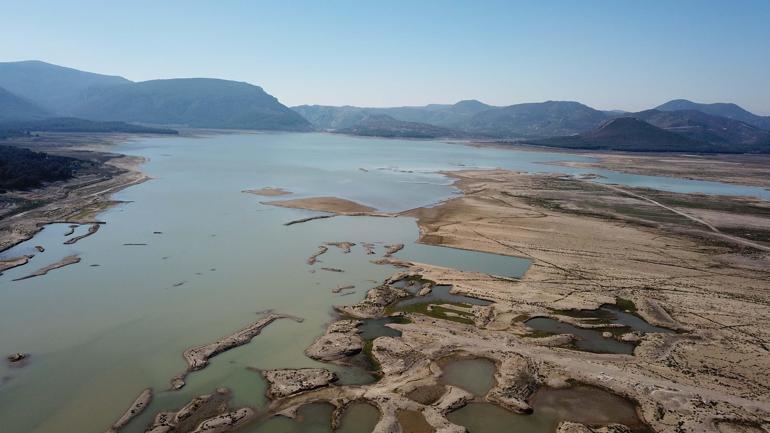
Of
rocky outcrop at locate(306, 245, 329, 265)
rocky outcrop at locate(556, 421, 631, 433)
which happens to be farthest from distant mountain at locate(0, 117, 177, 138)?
rocky outcrop at locate(556, 421, 631, 433)

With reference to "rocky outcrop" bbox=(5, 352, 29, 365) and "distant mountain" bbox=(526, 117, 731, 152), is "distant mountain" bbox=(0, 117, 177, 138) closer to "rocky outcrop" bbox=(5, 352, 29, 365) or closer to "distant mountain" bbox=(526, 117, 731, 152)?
"distant mountain" bbox=(526, 117, 731, 152)

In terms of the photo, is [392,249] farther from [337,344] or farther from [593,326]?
[593,326]

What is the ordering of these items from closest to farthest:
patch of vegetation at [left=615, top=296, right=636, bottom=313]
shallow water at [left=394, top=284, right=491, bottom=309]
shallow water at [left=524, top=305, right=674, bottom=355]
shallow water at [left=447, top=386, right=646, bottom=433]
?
shallow water at [left=447, top=386, right=646, bottom=433], shallow water at [left=524, top=305, right=674, bottom=355], patch of vegetation at [left=615, top=296, right=636, bottom=313], shallow water at [left=394, top=284, right=491, bottom=309]

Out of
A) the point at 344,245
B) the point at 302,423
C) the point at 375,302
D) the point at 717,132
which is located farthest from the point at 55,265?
the point at 717,132

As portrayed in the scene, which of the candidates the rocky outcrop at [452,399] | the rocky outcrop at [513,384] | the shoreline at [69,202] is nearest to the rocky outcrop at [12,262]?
the shoreline at [69,202]

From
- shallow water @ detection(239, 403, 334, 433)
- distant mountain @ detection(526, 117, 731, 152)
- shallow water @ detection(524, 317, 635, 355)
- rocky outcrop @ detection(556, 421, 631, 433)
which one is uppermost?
distant mountain @ detection(526, 117, 731, 152)

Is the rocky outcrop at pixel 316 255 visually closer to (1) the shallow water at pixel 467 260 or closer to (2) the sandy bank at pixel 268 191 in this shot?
(1) the shallow water at pixel 467 260

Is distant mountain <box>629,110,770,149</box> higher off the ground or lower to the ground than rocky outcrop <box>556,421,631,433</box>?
higher
